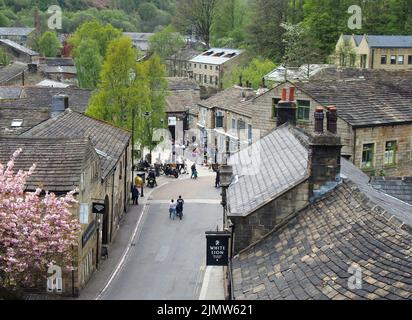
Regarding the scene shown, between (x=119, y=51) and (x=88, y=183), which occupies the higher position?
(x=119, y=51)

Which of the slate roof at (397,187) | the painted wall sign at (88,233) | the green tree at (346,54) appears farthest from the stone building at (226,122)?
the slate roof at (397,187)

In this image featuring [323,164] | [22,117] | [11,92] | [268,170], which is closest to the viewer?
[323,164]

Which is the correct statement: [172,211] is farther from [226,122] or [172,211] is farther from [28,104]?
[226,122]

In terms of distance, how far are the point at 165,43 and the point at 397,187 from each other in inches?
3730

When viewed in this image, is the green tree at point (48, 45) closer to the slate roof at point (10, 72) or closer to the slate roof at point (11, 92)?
the slate roof at point (10, 72)

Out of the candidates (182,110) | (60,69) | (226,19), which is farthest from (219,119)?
(226,19)

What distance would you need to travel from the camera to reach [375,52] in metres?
81.8

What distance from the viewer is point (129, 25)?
167375 mm

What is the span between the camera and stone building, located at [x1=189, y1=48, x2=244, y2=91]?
99125 mm

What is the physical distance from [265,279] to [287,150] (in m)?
9.02

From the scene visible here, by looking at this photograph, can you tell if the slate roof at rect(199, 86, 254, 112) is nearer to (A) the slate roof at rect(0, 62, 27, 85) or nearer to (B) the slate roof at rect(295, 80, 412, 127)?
(B) the slate roof at rect(295, 80, 412, 127)
